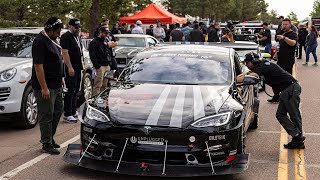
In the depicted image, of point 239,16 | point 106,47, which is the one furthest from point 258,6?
point 106,47

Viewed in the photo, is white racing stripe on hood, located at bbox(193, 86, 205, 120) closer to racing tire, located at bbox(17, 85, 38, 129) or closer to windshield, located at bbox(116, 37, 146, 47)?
racing tire, located at bbox(17, 85, 38, 129)

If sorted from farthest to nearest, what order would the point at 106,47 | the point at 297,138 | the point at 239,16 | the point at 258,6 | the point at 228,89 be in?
the point at 258,6, the point at 239,16, the point at 106,47, the point at 297,138, the point at 228,89

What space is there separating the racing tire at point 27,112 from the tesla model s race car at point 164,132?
2.31m

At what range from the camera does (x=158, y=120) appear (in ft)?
17.4

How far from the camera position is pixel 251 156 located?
6.61 metres

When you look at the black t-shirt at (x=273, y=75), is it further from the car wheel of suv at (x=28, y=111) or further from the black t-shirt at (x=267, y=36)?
the black t-shirt at (x=267, y=36)

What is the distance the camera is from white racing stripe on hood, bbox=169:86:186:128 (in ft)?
17.3

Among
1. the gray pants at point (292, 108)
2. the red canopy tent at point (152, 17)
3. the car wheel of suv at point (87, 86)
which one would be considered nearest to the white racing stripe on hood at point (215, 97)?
the gray pants at point (292, 108)

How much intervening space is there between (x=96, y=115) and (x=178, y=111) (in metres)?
0.93

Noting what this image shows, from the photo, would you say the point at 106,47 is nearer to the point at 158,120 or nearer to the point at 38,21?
the point at 158,120

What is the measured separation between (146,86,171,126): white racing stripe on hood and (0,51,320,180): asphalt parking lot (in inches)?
26.6

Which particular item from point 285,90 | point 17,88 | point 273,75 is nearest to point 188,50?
point 273,75

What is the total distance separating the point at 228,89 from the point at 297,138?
1449 mm

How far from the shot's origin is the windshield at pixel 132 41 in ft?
52.3
